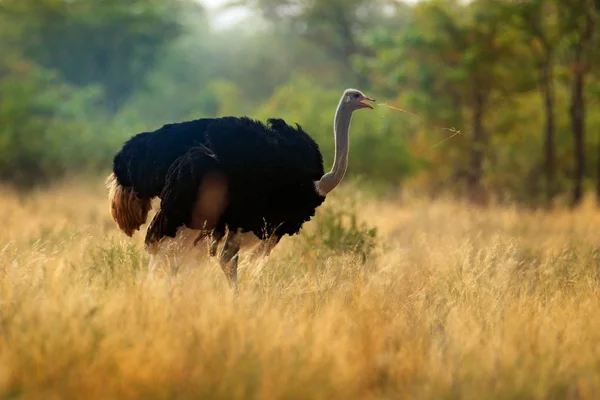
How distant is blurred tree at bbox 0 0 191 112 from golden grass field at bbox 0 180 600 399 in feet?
75.1

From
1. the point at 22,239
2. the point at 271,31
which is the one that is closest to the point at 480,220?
the point at 22,239

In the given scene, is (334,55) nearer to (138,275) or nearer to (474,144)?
(474,144)

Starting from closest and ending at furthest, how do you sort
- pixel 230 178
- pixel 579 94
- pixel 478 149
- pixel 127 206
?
pixel 230 178
pixel 127 206
pixel 579 94
pixel 478 149

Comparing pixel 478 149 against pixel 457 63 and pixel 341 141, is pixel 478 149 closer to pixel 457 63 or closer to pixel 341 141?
pixel 457 63

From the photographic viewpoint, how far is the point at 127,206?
593 centimetres

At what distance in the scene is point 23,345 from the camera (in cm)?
345

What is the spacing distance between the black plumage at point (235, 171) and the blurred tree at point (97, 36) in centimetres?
2187

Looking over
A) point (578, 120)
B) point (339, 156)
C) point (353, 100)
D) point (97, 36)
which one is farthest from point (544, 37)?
point (97, 36)

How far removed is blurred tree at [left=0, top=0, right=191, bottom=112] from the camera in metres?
27.1

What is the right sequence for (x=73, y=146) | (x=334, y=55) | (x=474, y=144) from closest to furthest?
1. (x=474, y=144)
2. (x=73, y=146)
3. (x=334, y=55)

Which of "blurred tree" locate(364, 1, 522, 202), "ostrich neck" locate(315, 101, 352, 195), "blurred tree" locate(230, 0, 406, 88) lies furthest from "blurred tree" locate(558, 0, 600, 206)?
"blurred tree" locate(230, 0, 406, 88)

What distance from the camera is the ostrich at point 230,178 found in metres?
5.38

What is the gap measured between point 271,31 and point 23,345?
3294 centimetres

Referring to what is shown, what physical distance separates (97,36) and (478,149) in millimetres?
16727
